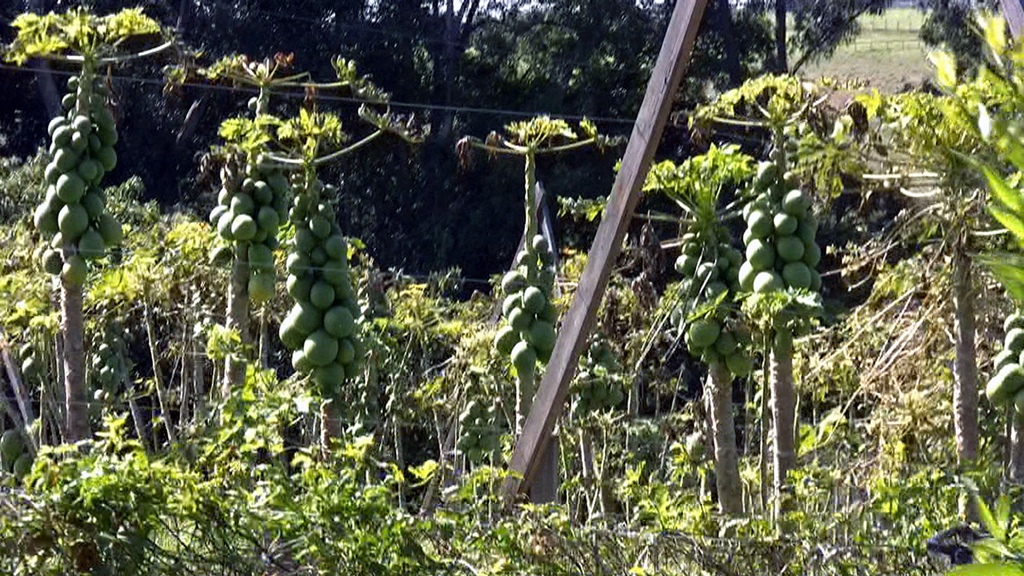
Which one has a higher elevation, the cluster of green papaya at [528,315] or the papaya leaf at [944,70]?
the papaya leaf at [944,70]

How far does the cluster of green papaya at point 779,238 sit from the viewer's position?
6793 mm

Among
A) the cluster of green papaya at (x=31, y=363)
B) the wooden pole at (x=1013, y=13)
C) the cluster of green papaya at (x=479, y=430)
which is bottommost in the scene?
the cluster of green papaya at (x=479, y=430)

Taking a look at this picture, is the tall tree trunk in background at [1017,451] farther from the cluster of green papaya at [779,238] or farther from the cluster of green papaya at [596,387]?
the cluster of green papaya at [596,387]

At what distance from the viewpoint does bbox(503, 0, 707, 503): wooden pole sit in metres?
6.34

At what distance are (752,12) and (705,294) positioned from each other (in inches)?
705

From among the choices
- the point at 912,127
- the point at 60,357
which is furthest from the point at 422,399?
the point at 912,127

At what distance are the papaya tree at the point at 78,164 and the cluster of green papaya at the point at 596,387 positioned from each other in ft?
8.53

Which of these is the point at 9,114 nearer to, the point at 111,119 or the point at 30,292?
the point at 30,292

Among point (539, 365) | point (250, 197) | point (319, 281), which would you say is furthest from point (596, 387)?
point (250, 197)

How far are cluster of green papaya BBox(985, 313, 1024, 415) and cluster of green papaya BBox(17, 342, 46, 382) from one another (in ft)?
17.9

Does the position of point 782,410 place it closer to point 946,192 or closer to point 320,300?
point 946,192

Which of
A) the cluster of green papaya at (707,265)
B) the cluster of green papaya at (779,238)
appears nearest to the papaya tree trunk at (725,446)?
the cluster of green papaya at (707,265)

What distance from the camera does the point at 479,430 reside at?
958 cm

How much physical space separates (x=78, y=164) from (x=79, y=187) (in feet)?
0.47
